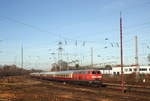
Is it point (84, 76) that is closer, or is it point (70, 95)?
point (70, 95)

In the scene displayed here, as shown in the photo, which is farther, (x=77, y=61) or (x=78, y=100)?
(x=77, y=61)

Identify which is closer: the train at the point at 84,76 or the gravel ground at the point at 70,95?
the gravel ground at the point at 70,95

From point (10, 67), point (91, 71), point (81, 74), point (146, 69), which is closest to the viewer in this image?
point (91, 71)

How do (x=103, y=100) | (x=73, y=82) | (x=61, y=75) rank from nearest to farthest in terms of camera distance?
(x=103, y=100), (x=73, y=82), (x=61, y=75)

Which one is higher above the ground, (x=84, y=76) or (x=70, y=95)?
(x=84, y=76)

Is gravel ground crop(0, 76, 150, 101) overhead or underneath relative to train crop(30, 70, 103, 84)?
underneath

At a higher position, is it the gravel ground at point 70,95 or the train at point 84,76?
the train at point 84,76

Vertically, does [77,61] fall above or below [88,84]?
above

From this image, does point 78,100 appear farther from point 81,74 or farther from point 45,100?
point 81,74

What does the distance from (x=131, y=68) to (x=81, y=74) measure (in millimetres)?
56896

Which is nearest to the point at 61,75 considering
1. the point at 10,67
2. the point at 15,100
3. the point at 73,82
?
the point at 73,82

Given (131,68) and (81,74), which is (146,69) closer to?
(131,68)

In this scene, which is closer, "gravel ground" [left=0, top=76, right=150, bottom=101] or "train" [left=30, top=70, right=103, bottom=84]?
"gravel ground" [left=0, top=76, right=150, bottom=101]

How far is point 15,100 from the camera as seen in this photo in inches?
790
